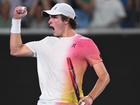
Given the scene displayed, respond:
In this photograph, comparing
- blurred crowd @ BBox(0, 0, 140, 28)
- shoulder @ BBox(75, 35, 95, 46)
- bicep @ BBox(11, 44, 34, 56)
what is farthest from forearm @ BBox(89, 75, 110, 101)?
blurred crowd @ BBox(0, 0, 140, 28)

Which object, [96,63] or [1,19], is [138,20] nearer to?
[1,19]

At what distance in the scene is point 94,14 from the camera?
1219 cm

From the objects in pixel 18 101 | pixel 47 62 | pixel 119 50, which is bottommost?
pixel 18 101

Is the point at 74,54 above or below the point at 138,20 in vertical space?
above

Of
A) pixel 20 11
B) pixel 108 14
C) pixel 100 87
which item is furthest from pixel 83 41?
pixel 108 14

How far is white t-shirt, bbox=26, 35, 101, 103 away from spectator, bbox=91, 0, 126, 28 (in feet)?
14.1

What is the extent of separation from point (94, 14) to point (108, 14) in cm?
26

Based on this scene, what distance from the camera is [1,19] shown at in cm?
1222

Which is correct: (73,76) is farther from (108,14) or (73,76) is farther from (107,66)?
(108,14)

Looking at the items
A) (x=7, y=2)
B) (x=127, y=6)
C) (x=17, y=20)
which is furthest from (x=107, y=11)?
(x=17, y=20)

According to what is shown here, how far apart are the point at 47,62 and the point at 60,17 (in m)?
0.54

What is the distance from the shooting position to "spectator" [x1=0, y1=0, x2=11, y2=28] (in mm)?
12164

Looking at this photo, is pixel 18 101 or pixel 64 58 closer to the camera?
pixel 64 58

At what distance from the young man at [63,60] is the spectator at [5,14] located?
4394 millimetres
